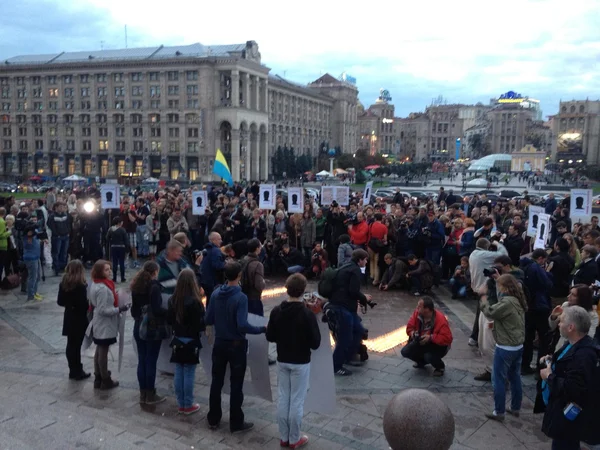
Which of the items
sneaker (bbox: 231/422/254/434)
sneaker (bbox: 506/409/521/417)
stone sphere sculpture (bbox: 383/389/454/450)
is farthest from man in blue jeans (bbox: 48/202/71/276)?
stone sphere sculpture (bbox: 383/389/454/450)

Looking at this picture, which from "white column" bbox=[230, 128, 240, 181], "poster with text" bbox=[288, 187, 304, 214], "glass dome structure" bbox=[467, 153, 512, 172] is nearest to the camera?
"poster with text" bbox=[288, 187, 304, 214]

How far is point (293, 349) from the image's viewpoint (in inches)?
216

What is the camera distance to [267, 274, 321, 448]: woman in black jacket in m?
5.45

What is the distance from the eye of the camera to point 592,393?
175 inches

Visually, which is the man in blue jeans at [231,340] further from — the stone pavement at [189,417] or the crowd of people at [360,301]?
the stone pavement at [189,417]

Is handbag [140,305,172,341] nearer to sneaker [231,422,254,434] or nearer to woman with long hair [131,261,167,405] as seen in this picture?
woman with long hair [131,261,167,405]

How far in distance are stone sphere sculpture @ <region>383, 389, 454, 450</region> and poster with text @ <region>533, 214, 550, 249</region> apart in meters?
9.02

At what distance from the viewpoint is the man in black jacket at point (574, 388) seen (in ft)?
14.4

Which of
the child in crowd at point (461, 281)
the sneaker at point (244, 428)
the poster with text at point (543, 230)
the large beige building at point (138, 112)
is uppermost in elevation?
the large beige building at point (138, 112)

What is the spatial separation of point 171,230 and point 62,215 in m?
2.95

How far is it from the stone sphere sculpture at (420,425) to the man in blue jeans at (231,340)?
2588mm

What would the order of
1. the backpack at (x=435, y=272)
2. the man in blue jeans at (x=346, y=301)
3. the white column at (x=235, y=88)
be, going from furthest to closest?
the white column at (x=235, y=88), the backpack at (x=435, y=272), the man in blue jeans at (x=346, y=301)

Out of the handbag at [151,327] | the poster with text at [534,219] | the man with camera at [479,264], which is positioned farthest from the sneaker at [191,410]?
the poster with text at [534,219]

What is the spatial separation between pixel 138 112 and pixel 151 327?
85.0 metres
